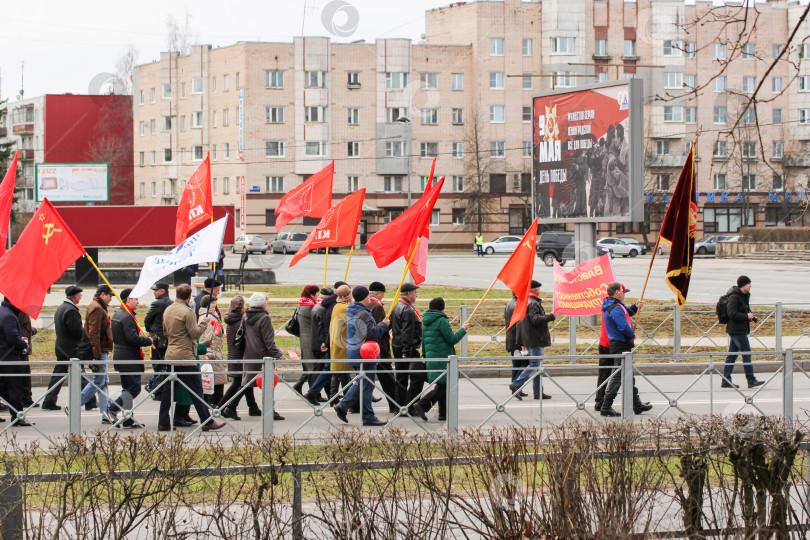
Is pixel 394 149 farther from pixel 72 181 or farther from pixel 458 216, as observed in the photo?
pixel 72 181

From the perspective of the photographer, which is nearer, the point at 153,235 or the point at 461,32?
the point at 153,235

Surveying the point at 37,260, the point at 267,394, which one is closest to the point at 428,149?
the point at 37,260

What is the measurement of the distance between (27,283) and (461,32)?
212ft

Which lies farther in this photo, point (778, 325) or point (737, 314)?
point (778, 325)

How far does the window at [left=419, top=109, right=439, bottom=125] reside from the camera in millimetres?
72438

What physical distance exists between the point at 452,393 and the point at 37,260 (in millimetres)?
5367

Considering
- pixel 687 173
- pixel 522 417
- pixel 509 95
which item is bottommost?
pixel 522 417

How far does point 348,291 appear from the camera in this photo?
12102mm

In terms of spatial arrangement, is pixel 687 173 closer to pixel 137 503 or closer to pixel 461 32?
pixel 137 503

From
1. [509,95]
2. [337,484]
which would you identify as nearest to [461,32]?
[509,95]

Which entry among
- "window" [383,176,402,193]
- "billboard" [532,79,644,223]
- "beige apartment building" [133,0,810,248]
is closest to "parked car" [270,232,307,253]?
"beige apartment building" [133,0,810,248]

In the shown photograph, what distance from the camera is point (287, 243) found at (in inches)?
2498

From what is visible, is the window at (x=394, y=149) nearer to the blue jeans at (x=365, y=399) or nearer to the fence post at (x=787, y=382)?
the blue jeans at (x=365, y=399)

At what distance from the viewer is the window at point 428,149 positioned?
72750mm
